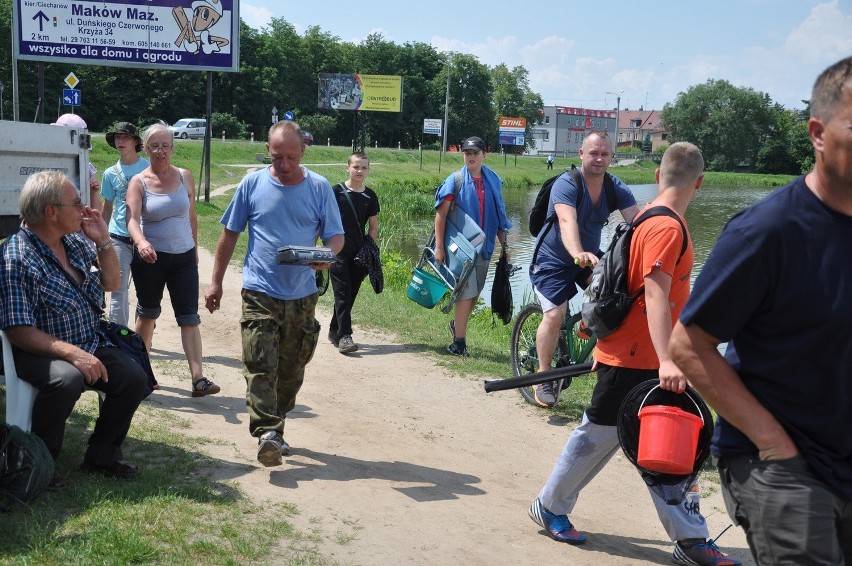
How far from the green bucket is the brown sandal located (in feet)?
9.10

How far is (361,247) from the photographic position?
909 centimetres

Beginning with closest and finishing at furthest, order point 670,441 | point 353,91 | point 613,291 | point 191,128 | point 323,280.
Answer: point 670,441 < point 613,291 < point 323,280 < point 191,128 < point 353,91

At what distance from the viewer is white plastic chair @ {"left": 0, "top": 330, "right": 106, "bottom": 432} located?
14.7 ft

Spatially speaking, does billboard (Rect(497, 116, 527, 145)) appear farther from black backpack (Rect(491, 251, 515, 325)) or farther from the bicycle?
the bicycle

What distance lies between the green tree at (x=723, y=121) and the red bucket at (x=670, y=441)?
10164cm

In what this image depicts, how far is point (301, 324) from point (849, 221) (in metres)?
3.51

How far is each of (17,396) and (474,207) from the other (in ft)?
16.3

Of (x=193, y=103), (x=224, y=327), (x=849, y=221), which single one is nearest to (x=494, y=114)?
(x=193, y=103)

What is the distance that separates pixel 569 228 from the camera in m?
6.36

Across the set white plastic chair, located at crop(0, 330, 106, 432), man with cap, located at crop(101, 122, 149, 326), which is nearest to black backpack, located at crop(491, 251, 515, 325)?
man with cap, located at crop(101, 122, 149, 326)

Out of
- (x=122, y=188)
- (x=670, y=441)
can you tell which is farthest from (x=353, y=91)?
(x=670, y=441)

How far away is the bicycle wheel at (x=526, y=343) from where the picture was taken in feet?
24.7

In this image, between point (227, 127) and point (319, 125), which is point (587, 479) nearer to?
point (227, 127)

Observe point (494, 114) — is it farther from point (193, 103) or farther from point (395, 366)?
point (395, 366)
